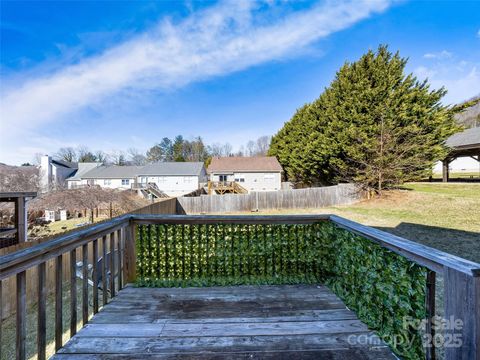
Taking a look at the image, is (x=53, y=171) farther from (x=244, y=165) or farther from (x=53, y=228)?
(x=244, y=165)

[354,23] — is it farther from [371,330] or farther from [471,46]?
[371,330]

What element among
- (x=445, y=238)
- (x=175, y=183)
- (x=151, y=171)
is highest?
(x=151, y=171)

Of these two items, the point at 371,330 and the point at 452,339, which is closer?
the point at 452,339

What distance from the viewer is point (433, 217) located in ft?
31.6

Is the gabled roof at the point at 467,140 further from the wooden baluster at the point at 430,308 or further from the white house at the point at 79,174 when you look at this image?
the white house at the point at 79,174

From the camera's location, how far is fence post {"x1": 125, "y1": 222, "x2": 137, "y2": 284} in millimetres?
3008

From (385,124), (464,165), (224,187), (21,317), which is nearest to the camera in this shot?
(21,317)

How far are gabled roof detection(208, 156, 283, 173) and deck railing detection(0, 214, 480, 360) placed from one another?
23.6 metres

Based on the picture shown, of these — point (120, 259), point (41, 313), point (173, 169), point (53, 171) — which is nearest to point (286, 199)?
point (120, 259)

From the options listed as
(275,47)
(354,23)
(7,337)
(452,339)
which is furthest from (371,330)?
(354,23)

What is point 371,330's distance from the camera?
2037mm

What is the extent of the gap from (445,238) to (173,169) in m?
27.9

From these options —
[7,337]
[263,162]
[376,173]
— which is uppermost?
[263,162]

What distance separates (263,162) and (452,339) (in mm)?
27099
